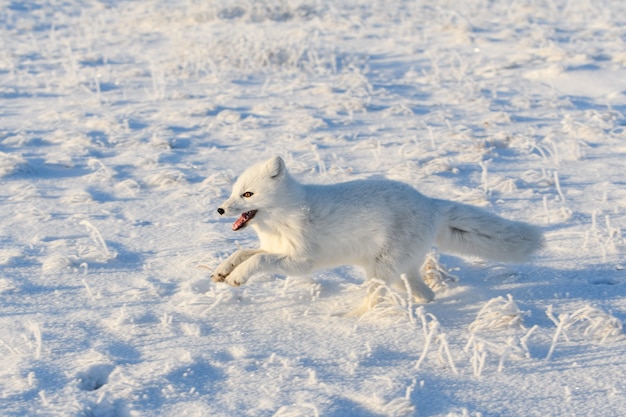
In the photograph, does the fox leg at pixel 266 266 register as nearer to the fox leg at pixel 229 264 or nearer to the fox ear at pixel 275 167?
the fox leg at pixel 229 264

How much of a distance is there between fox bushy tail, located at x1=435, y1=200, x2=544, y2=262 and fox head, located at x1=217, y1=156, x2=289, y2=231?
980mm

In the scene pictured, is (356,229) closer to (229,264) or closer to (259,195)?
(259,195)

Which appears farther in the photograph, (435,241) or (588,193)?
(588,193)

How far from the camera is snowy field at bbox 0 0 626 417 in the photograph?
11.6ft

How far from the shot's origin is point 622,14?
51.2 feet

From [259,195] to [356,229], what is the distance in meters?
0.61

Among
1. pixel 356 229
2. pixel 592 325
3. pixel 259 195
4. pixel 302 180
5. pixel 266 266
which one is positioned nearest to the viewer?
pixel 592 325

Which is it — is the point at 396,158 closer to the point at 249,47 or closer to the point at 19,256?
the point at 19,256

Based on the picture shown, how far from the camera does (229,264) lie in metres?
4.50

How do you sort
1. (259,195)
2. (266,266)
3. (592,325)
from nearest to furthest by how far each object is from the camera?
(592,325) < (266,266) < (259,195)

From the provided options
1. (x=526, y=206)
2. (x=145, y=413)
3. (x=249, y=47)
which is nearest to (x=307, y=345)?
(x=145, y=413)

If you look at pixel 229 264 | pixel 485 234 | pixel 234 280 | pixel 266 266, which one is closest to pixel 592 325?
pixel 485 234

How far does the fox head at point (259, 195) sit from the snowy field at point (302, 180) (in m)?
0.46

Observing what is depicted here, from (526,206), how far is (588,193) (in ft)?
2.10
